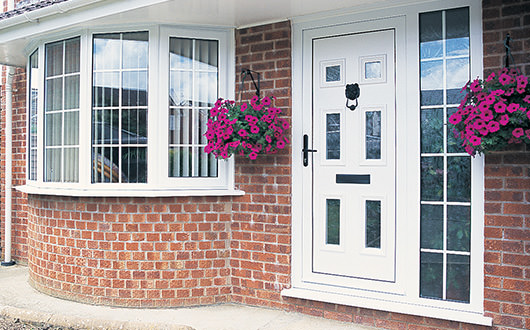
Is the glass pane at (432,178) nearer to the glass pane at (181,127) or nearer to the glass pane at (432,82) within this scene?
the glass pane at (432,82)

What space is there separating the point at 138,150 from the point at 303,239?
1795mm

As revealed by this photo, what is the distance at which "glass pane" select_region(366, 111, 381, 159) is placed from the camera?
422 centimetres

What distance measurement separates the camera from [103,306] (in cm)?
489

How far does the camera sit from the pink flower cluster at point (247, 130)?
4359mm

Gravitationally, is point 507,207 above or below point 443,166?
below

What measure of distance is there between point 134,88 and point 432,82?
275 centimetres

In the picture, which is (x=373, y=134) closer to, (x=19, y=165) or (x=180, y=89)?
(x=180, y=89)

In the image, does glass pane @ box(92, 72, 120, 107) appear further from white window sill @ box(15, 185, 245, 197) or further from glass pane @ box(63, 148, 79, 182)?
white window sill @ box(15, 185, 245, 197)

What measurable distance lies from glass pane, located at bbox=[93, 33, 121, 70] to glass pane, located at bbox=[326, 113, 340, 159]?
2138 mm

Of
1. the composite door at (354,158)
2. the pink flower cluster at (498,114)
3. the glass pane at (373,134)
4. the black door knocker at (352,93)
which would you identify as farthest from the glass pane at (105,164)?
the pink flower cluster at (498,114)

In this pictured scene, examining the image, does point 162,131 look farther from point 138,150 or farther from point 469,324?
point 469,324

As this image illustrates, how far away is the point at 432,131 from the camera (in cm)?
396

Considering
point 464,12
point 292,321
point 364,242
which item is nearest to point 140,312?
point 292,321

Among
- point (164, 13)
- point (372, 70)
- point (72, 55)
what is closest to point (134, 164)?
point (72, 55)
